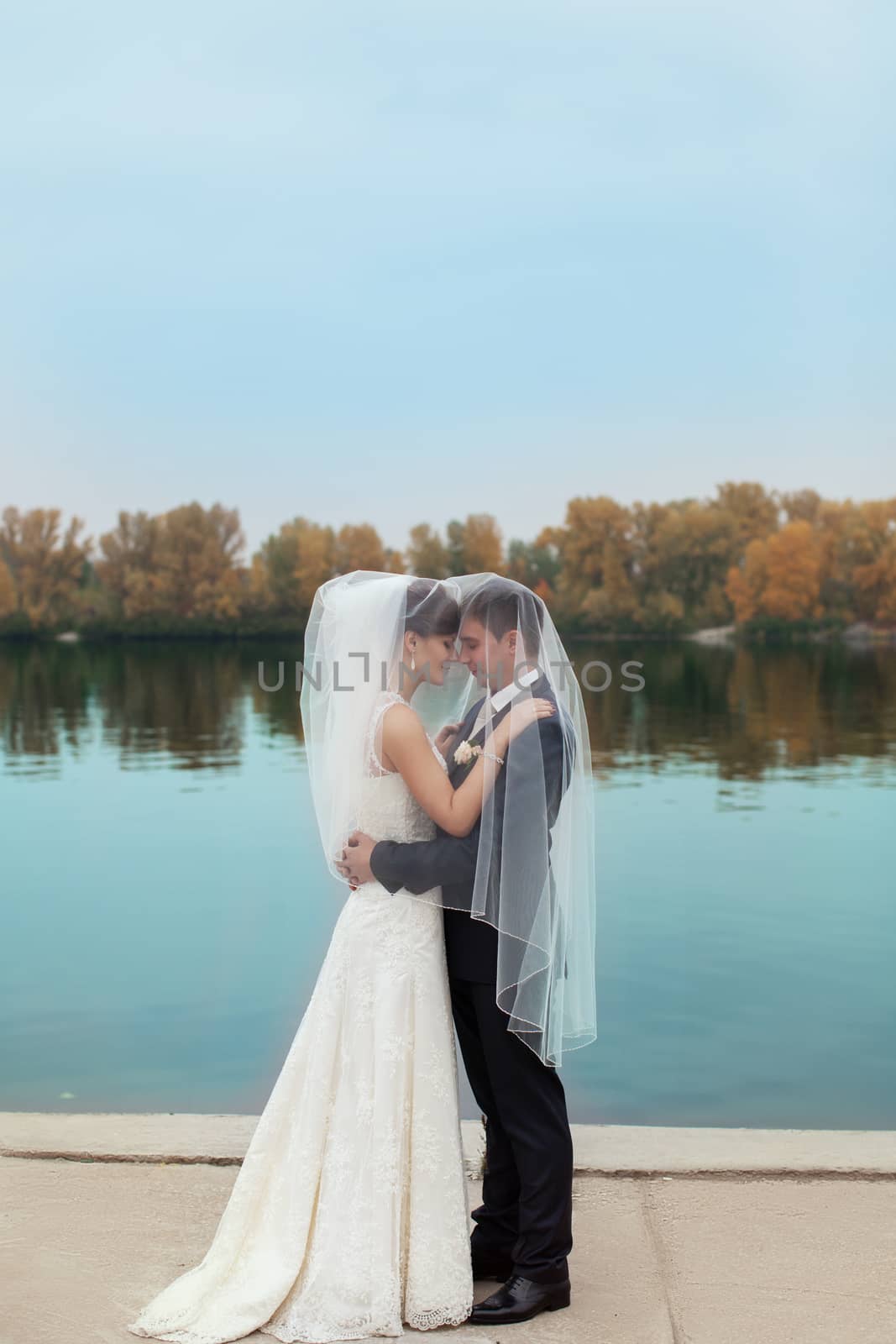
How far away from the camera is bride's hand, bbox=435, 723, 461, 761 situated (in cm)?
352

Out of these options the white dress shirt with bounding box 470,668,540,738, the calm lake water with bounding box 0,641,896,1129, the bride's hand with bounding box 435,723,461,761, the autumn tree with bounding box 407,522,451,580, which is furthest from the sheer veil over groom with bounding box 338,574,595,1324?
the autumn tree with bounding box 407,522,451,580

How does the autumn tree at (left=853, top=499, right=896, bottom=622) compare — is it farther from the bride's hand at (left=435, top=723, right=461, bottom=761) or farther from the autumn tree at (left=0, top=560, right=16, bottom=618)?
the bride's hand at (left=435, top=723, right=461, bottom=761)

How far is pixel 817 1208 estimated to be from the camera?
367 centimetres

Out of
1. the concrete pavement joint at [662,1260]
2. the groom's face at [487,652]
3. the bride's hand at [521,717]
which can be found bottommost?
the concrete pavement joint at [662,1260]

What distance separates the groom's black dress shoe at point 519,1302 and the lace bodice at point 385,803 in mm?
1060

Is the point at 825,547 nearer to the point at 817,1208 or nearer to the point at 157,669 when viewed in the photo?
the point at 157,669

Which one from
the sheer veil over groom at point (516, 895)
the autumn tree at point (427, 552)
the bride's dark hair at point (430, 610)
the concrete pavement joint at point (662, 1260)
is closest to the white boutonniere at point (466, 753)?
the sheer veil over groom at point (516, 895)

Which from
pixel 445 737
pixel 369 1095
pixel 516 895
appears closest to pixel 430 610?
pixel 445 737

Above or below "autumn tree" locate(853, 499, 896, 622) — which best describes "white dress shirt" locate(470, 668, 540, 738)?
below

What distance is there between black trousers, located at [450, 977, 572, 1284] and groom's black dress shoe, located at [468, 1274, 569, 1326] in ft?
0.07

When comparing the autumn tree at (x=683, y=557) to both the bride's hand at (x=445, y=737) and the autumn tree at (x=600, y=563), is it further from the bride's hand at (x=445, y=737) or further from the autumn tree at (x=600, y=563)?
the bride's hand at (x=445, y=737)

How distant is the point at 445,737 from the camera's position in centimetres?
356

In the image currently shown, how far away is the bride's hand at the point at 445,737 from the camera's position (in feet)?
11.5

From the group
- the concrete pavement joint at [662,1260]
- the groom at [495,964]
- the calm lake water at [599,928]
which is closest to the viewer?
the concrete pavement joint at [662,1260]
